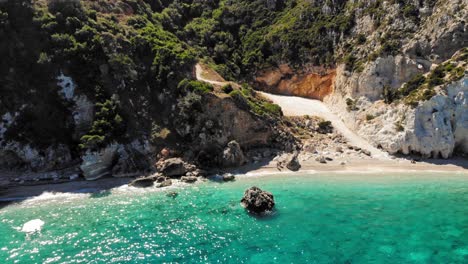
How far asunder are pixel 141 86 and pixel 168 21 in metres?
27.5

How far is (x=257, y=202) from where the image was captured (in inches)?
1204

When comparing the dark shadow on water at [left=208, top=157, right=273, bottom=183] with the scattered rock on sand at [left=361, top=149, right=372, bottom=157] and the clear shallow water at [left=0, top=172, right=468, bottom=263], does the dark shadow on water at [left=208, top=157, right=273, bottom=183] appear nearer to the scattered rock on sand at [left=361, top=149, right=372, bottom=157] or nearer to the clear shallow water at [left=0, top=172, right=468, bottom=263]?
the clear shallow water at [left=0, top=172, right=468, bottom=263]

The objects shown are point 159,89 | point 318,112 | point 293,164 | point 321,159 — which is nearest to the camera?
point 293,164

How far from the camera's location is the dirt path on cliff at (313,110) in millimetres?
50031

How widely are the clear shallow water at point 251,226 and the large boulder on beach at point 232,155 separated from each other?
5331mm

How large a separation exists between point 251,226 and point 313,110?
116 ft

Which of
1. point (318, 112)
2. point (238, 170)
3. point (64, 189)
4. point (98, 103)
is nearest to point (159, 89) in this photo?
point (98, 103)

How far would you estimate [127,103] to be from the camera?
46.0 metres

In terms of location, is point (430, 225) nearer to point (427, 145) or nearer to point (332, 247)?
point (332, 247)

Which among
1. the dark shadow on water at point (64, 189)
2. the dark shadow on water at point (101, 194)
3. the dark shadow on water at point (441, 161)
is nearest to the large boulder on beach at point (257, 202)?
the dark shadow on water at point (101, 194)

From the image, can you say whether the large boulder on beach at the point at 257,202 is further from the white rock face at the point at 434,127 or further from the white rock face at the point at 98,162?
the white rock face at the point at 434,127

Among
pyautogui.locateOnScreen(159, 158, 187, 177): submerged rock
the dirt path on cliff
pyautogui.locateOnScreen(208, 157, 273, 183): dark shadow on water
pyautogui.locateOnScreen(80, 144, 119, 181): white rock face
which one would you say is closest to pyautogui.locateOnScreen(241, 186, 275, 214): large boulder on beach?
pyautogui.locateOnScreen(208, 157, 273, 183): dark shadow on water

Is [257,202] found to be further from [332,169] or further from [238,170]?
[332,169]

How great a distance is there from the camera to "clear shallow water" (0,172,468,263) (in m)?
23.2
